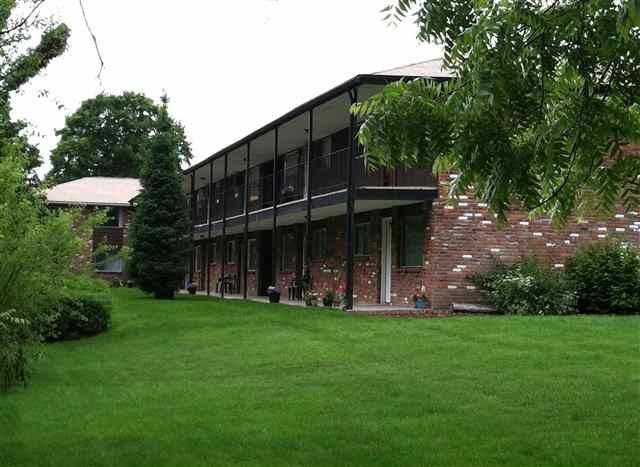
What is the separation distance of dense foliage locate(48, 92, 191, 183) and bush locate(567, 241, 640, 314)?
5026 cm

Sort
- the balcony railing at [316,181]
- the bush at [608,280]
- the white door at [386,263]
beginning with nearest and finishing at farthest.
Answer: the bush at [608,280] → the balcony railing at [316,181] → the white door at [386,263]

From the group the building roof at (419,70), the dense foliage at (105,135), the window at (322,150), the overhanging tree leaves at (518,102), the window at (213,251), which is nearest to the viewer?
the overhanging tree leaves at (518,102)

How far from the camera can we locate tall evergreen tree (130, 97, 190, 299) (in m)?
28.8

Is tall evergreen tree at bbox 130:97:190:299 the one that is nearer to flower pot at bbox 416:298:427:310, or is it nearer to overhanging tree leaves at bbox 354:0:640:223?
flower pot at bbox 416:298:427:310

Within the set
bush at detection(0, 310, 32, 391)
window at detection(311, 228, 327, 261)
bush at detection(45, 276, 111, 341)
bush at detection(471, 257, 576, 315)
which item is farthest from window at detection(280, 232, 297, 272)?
bush at detection(0, 310, 32, 391)

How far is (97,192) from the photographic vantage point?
165 feet

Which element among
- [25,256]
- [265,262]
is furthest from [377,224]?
→ [25,256]

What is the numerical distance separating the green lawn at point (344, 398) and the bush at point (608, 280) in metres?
2.60

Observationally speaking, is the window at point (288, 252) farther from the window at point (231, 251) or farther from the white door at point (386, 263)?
the white door at point (386, 263)

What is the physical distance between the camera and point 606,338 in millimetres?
14039

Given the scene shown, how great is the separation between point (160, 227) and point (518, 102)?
79.4 ft

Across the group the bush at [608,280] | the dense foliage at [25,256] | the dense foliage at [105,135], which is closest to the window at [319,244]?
the bush at [608,280]

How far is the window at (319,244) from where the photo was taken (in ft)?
90.4

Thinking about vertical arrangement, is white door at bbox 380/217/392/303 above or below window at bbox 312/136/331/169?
below
